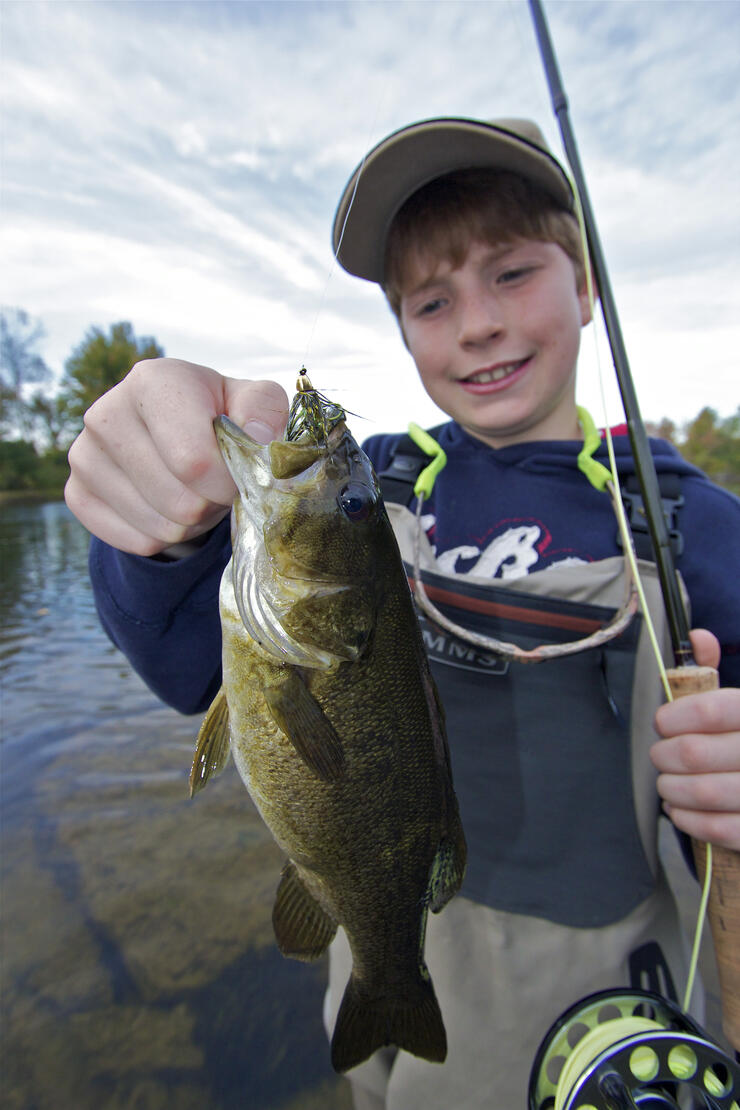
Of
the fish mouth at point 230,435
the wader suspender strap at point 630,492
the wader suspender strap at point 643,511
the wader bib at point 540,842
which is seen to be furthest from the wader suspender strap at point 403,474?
the fish mouth at point 230,435

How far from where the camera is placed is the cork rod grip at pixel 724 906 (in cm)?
169

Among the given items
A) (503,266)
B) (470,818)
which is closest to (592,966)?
(470,818)

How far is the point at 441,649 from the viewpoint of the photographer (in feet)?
7.18

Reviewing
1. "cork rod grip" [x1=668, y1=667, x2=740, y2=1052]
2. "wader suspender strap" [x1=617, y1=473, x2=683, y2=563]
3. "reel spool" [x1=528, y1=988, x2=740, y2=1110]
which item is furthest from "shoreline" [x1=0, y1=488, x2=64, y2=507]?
"reel spool" [x1=528, y1=988, x2=740, y2=1110]

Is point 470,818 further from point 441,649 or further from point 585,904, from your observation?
point 441,649

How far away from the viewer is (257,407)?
46.7 inches

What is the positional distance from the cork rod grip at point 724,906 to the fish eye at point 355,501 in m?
1.25

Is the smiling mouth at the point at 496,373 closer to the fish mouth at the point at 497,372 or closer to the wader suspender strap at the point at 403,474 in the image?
the fish mouth at the point at 497,372

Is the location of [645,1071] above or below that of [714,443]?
below

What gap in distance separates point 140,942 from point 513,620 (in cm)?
283

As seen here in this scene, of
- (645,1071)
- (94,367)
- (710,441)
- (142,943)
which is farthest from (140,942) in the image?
(710,441)

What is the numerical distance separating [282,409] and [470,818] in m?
1.71

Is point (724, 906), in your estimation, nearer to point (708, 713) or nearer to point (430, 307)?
point (708, 713)

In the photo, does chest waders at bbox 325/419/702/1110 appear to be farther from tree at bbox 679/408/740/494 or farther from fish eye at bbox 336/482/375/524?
tree at bbox 679/408/740/494
